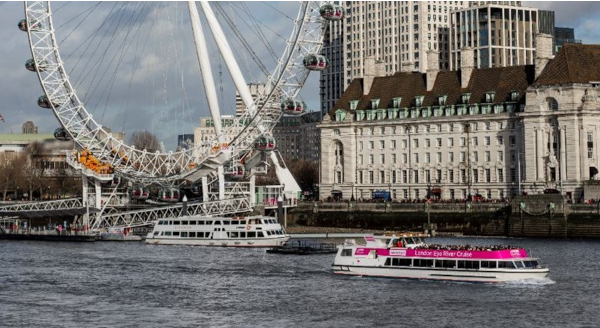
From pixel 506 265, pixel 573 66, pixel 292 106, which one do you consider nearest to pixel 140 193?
pixel 292 106

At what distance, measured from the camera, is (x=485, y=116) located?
151500mm

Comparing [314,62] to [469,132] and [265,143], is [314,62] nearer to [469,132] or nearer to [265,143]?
[265,143]

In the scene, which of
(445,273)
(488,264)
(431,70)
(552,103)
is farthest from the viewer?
(431,70)

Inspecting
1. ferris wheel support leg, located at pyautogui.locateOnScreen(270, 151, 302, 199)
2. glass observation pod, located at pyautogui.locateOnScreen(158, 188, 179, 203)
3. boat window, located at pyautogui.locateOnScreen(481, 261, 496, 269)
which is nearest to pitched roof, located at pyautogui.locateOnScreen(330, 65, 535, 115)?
ferris wheel support leg, located at pyautogui.locateOnScreen(270, 151, 302, 199)

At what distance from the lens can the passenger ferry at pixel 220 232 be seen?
12212 centimetres

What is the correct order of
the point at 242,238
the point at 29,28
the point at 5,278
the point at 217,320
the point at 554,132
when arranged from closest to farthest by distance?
the point at 217,320 → the point at 5,278 → the point at 242,238 → the point at 29,28 → the point at 554,132

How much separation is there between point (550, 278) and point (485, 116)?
6702 cm

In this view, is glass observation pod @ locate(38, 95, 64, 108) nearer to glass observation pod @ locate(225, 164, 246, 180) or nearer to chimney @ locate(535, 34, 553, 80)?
glass observation pod @ locate(225, 164, 246, 180)

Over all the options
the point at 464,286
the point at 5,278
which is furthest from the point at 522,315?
the point at 5,278

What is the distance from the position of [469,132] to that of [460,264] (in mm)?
69456

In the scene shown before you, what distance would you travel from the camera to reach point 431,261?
87.1 m

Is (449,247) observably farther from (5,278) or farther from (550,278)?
(5,278)

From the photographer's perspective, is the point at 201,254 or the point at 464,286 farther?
the point at 201,254

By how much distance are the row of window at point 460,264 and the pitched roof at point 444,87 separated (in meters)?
65.4
